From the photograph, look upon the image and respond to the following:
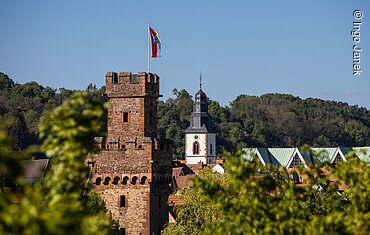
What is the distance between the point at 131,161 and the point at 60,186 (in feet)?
76.1

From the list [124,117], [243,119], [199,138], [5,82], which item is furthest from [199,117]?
[124,117]

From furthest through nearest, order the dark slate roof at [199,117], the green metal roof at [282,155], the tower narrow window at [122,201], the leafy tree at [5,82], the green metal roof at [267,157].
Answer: the leafy tree at [5,82], the dark slate roof at [199,117], the green metal roof at [282,155], the green metal roof at [267,157], the tower narrow window at [122,201]

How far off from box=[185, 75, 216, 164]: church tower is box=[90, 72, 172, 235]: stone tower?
80019 millimetres

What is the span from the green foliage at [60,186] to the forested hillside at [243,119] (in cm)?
9334

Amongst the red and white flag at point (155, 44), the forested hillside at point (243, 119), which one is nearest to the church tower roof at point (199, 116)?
the forested hillside at point (243, 119)

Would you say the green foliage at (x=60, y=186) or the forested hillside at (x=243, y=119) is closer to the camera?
the green foliage at (x=60, y=186)

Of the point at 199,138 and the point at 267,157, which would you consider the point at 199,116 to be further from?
the point at 267,157

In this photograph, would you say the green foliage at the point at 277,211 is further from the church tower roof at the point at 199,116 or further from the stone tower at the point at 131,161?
the church tower roof at the point at 199,116

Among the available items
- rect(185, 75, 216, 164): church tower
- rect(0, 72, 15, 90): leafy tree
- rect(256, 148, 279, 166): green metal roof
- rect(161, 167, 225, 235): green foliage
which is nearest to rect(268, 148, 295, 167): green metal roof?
rect(256, 148, 279, 166): green metal roof

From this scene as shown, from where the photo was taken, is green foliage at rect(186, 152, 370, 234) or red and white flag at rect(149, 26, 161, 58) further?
red and white flag at rect(149, 26, 161, 58)

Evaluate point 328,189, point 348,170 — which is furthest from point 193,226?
point 348,170

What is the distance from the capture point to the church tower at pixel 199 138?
114m

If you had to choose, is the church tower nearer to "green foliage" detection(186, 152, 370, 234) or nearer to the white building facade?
the white building facade

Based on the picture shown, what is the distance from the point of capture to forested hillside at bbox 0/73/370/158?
405 feet
